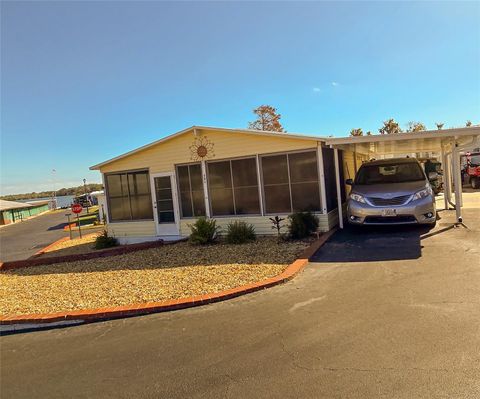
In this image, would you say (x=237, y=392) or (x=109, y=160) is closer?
(x=237, y=392)

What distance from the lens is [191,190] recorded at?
1134 centimetres

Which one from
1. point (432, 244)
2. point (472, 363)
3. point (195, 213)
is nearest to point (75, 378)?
point (472, 363)

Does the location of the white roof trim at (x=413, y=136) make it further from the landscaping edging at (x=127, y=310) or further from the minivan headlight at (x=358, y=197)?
the landscaping edging at (x=127, y=310)

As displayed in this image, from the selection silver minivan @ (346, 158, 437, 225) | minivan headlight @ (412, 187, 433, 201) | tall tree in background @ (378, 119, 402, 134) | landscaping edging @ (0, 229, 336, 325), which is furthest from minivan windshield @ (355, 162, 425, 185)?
tall tree in background @ (378, 119, 402, 134)

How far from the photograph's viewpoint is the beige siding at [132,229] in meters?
12.1

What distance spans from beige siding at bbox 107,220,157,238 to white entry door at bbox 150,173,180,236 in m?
0.34

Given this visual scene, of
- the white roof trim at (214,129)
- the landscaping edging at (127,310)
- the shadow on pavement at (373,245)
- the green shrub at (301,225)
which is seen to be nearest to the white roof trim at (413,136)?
the white roof trim at (214,129)

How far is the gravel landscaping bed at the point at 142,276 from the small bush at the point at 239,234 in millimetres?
256

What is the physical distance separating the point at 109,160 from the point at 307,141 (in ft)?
21.0

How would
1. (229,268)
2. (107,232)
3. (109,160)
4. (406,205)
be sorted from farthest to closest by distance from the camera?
(107,232)
(109,160)
(406,205)
(229,268)

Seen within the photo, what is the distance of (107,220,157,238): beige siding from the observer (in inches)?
478

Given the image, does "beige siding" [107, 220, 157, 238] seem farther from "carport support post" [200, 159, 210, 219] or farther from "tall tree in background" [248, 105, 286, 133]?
"tall tree in background" [248, 105, 286, 133]

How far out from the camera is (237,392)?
2.92m

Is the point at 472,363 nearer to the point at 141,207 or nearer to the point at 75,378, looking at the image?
the point at 75,378
